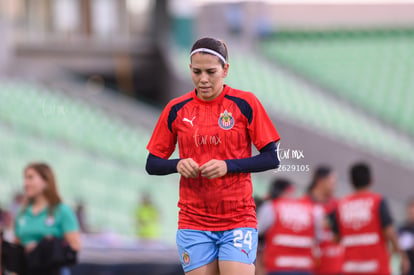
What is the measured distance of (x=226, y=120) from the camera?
6.33 meters

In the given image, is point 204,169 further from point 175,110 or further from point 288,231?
point 288,231

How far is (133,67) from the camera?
34.2 meters

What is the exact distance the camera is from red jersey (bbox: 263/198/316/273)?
11062 mm

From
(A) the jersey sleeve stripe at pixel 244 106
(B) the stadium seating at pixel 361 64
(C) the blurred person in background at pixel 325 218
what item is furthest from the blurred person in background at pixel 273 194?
(B) the stadium seating at pixel 361 64

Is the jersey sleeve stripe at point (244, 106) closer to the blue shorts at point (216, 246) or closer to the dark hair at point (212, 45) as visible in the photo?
the dark hair at point (212, 45)

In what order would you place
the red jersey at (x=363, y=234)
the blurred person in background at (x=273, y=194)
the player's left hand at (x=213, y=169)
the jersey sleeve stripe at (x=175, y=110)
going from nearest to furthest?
1. the player's left hand at (x=213, y=169)
2. the jersey sleeve stripe at (x=175, y=110)
3. the red jersey at (x=363, y=234)
4. the blurred person in background at (x=273, y=194)

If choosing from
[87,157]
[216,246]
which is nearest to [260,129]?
[216,246]

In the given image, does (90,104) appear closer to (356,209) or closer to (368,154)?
(368,154)

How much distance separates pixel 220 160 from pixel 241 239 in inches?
22.1

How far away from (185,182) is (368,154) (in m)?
18.0

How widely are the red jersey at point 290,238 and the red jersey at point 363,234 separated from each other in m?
0.57

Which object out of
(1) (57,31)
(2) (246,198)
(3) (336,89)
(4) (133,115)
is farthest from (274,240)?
(1) (57,31)

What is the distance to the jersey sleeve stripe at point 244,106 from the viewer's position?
20.9 feet

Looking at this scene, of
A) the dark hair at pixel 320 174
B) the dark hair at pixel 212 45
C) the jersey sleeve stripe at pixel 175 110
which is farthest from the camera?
the dark hair at pixel 320 174
